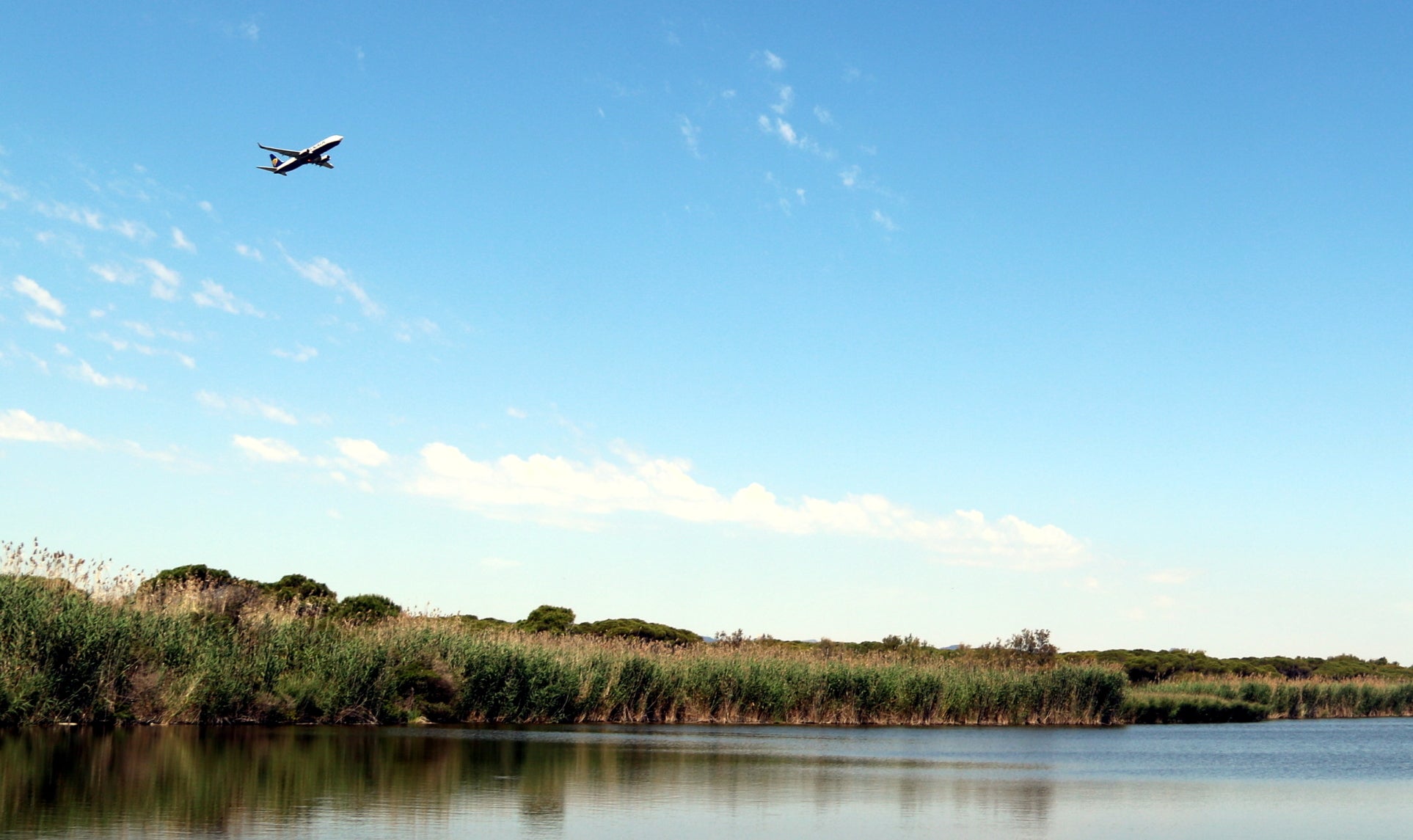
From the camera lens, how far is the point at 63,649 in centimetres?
2422

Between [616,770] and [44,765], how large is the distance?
8394mm

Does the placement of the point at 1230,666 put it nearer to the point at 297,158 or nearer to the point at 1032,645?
the point at 1032,645

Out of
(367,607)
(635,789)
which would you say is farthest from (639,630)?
(635,789)

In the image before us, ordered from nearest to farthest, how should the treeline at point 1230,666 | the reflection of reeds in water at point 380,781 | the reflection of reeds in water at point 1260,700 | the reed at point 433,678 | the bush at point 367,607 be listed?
the reflection of reeds in water at point 380,781 → the reed at point 433,678 → the bush at point 367,607 → the reflection of reeds in water at point 1260,700 → the treeline at point 1230,666

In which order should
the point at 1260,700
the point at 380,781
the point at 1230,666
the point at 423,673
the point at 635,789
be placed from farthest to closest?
the point at 1230,666
the point at 1260,700
the point at 423,673
the point at 635,789
the point at 380,781

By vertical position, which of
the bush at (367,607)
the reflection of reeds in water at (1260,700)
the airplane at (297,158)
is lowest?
the reflection of reeds in water at (1260,700)

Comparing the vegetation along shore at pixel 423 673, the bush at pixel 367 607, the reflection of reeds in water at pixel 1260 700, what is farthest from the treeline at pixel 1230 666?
the bush at pixel 367 607

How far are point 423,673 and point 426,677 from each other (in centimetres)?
18

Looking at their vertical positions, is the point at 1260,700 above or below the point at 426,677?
below

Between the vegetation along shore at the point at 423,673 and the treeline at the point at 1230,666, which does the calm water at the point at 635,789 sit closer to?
the vegetation along shore at the point at 423,673

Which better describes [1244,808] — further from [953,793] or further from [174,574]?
[174,574]

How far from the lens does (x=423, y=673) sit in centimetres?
3206

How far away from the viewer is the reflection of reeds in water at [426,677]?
24547mm

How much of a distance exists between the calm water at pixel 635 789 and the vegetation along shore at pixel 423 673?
4.77 feet
